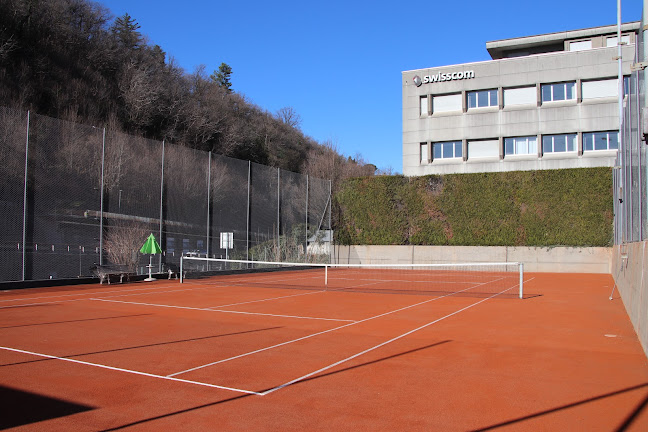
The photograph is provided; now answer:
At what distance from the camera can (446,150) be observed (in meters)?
41.2

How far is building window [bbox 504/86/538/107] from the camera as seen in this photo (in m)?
38.4

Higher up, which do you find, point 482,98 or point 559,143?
point 482,98

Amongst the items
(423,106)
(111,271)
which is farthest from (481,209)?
(111,271)

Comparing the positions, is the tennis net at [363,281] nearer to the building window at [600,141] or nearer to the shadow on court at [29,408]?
the shadow on court at [29,408]

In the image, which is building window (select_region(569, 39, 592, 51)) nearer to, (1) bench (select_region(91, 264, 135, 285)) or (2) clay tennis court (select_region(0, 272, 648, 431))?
(2) clay tennis court (select_region(0, 272, 648, 431))

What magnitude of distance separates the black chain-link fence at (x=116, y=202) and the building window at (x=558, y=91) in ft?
66.7

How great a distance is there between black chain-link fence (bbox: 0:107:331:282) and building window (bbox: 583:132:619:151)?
21.4m

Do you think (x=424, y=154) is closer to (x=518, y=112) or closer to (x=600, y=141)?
(x=518, y=112)

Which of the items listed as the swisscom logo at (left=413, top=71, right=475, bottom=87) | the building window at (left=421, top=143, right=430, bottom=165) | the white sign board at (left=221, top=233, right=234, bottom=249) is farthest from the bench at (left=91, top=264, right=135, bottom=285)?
the swisscom logo at (left=413, top=71, right=475, bottom=87)

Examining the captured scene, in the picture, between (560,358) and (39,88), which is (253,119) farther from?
(560,358)

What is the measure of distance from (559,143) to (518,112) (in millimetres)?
3531

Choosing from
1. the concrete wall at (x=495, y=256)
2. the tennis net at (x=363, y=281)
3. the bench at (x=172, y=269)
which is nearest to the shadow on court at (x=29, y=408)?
the tennis net at (x=363, y=281)

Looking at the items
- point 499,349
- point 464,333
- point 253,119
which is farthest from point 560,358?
point 253,119

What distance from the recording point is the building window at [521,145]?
38.7 m
